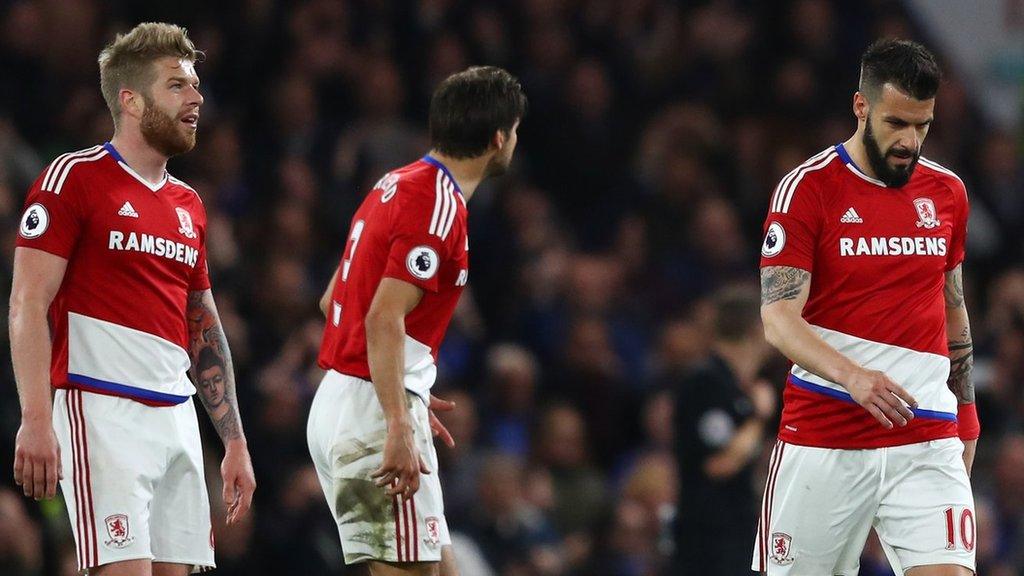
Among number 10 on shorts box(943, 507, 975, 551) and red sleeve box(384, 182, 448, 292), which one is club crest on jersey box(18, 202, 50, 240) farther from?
number 10 on shorts box(943, 507, 975, 551)

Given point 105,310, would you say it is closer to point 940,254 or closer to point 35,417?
point 35,417

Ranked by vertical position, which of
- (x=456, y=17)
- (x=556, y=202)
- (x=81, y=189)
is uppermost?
(x=456, y=17)

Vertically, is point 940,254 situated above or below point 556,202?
below

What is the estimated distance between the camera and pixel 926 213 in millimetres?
5602

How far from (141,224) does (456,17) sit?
7.67 m

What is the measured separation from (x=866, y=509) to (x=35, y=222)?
2888 mm

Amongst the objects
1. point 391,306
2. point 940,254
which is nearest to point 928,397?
point 940,254


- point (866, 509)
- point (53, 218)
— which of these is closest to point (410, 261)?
point (53, 218)

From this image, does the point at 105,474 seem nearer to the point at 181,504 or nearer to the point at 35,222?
the point at 181,504

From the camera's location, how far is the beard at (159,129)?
17.5 ft

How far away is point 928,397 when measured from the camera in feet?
18.2

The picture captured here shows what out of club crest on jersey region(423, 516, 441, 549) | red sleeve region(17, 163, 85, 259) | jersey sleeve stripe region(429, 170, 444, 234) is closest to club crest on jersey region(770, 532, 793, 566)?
club crest on jersey region(423, 516, 441, 549)

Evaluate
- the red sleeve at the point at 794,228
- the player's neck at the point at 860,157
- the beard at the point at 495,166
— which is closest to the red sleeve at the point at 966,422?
the red sleeve at the point at 794,228

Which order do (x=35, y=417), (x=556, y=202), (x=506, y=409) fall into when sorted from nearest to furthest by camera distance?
(x=35, y=417), (x=506, y=409), (x=556, y=202)
